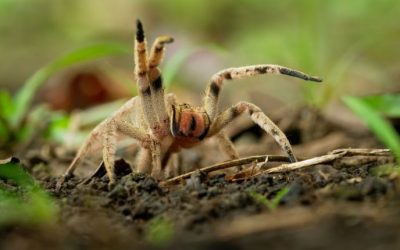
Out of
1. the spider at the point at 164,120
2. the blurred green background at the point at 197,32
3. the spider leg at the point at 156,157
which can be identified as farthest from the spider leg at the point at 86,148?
the blurred green background at the point at 197,32

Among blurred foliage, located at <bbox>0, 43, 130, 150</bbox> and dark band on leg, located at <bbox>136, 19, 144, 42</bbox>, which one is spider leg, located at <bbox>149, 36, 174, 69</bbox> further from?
blurred foliage, located at <bbox>0, 43, 130, 150</bbox>

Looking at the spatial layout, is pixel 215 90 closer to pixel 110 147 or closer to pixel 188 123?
pixel 188 123

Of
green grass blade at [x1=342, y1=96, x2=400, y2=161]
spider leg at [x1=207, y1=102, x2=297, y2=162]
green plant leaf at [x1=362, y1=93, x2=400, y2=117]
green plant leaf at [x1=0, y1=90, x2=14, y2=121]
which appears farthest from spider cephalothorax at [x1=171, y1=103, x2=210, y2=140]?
green plant leaf at [x1=0, y1=90, x2=14, y2=121]

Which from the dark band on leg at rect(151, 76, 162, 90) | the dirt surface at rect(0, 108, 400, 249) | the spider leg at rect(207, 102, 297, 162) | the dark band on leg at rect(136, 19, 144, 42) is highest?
the dark band on leg at rect(136, 19, 144, 42)

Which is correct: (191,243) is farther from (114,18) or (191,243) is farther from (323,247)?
Result: (114,18)

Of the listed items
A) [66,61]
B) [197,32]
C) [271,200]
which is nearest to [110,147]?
[271,200]

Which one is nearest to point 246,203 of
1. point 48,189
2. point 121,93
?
point 48,189
